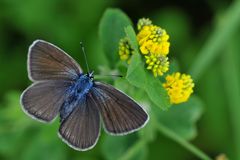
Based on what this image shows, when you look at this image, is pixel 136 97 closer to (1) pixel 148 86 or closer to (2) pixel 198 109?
(1) pixel 148 86

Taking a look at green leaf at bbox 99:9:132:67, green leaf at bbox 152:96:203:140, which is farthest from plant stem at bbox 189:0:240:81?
green leaf at bbox 99:9:132:67

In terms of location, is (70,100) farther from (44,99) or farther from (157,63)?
(157,63)

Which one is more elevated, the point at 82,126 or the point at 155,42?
the point at 155,42

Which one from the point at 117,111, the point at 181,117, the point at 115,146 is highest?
the point at 117,111

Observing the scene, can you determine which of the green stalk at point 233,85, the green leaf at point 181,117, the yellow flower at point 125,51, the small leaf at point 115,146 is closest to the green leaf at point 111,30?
the yellow flower at point 125,51

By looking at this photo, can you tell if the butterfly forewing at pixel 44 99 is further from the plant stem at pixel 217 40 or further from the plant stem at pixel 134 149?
the plant stem at pixel 217 40

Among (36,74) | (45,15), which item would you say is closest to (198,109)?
(36,74)

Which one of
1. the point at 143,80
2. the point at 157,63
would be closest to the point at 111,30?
the point at 157,63

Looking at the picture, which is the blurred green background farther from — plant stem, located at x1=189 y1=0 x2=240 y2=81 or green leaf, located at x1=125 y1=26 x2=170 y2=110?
green leaf, located at x1=125 y1=26 x2=170 y2=110
